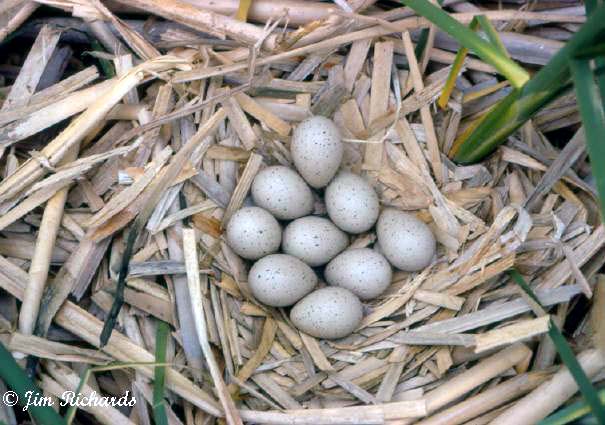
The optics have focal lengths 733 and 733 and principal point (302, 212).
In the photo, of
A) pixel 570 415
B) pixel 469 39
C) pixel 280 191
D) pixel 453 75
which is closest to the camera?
pixel 570 415

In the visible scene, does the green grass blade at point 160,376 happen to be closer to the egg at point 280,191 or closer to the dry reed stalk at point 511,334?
the egg at point 280,191

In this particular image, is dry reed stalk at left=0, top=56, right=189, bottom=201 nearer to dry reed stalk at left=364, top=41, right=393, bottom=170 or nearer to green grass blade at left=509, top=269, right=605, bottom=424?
dry reed stalk at left=364, top=41, right=393, bottom=170

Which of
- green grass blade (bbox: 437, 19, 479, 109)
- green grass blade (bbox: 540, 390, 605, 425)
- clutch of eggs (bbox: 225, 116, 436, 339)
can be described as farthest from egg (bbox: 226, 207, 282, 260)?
green grass blade (bbox: 540, 390, 605, 425)

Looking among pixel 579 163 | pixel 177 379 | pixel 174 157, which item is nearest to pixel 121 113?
pixel 174 157

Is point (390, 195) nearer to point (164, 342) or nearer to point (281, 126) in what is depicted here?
point (281, 126)

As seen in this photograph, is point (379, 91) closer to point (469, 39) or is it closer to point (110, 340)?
point (469, 39)

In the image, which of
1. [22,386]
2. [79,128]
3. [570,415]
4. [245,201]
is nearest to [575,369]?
[570,415]

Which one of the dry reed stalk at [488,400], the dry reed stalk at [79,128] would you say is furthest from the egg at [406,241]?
the dry reed stalk at [79,128]
